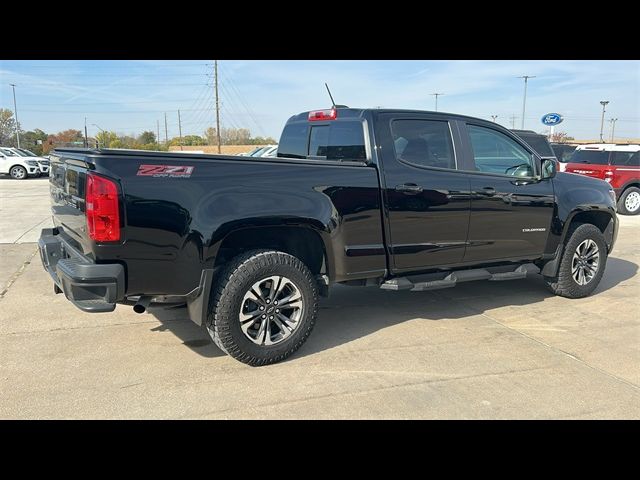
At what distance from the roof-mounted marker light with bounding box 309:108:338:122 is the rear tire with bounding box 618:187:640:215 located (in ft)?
40.6

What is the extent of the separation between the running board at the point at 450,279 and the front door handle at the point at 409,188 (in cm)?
79

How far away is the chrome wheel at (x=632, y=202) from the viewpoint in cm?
1394

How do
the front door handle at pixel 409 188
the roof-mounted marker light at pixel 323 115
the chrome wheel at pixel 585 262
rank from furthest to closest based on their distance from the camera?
the chrome wheel at pixel 585 262, the roof-mounted marker light at pixel 323 115, the front door handle at pixel 409 188

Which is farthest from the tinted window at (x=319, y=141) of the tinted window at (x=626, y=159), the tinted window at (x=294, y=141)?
the tinted window at (x=626, y=159)

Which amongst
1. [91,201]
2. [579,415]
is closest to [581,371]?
[579,415]

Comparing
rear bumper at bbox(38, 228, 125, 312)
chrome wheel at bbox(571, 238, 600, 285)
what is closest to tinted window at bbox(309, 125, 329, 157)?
rear bumper at bbox(38, 228, 125, 312)

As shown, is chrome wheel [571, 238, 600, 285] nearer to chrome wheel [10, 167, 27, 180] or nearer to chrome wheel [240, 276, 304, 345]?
chrome wheel [240, 276, 304, 345]

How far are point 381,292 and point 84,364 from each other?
3366 mm

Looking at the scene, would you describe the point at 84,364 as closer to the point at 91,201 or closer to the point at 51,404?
the point at 51,404

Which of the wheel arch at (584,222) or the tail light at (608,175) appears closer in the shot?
the wheel arch at (584,222)

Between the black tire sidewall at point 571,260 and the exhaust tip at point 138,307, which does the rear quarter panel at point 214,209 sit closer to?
the exhaust tip at point 138,307

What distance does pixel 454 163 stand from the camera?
4707 millimetres

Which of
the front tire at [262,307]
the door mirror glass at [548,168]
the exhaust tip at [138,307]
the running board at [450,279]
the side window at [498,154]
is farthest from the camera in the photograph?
the door mirror glass at [548,168]

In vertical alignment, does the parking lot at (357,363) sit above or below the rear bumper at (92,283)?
below
